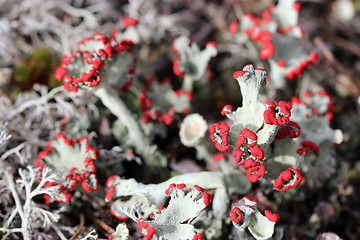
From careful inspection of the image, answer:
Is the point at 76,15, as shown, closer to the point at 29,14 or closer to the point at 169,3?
the point at 29,14

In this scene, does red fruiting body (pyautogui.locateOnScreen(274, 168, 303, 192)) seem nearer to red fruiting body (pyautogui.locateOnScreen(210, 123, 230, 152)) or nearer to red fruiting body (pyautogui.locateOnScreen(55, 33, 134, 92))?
red fruiting body (pyautogui.locateOnScreen(210, 123, 230, 152))

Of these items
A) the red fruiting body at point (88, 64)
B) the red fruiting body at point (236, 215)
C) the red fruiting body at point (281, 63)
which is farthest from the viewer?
the red fruiting body at point (281, 63)

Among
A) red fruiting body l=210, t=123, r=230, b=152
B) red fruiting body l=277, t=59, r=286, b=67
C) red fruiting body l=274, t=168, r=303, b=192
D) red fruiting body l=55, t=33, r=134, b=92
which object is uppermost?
red fruiting body l=55, t=33, r=134, b=92

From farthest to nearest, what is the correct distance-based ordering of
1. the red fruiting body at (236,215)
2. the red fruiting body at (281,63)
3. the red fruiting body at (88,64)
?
the red fruiting body at (281,63) → the red fruiting body at (88,64) → the red fruiting body at (236,215)

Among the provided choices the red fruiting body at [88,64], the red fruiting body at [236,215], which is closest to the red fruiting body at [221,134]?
the red fruiting body at [236,215]

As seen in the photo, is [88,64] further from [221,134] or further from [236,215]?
[236,215]

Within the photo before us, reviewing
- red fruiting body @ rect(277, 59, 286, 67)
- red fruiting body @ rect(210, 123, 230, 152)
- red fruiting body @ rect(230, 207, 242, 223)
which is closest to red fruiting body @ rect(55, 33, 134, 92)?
red fruiting body @ rect(210, 123, 230, 152)

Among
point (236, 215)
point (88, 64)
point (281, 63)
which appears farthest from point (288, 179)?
point (88, 64)

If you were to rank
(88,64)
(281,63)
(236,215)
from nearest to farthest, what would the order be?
(236,215) < (88,64) < (281,63)

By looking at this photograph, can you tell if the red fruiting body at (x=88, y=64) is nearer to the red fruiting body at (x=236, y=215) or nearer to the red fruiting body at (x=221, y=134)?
the red fruiting body at (x=221, y=134)

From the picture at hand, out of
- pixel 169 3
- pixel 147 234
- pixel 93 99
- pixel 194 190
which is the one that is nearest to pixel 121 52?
pixel 93 99

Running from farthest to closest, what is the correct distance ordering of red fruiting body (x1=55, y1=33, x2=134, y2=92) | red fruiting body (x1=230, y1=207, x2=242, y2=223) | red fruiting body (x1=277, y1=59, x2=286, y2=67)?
red fruiting body (x1=277, y1=59, x2=286, y2=67) < red fruiting body (x1=55, y1=33, x2=134, y2=92) < red fruiting body (x1=230, y1=207, x2=242, y2=223)
